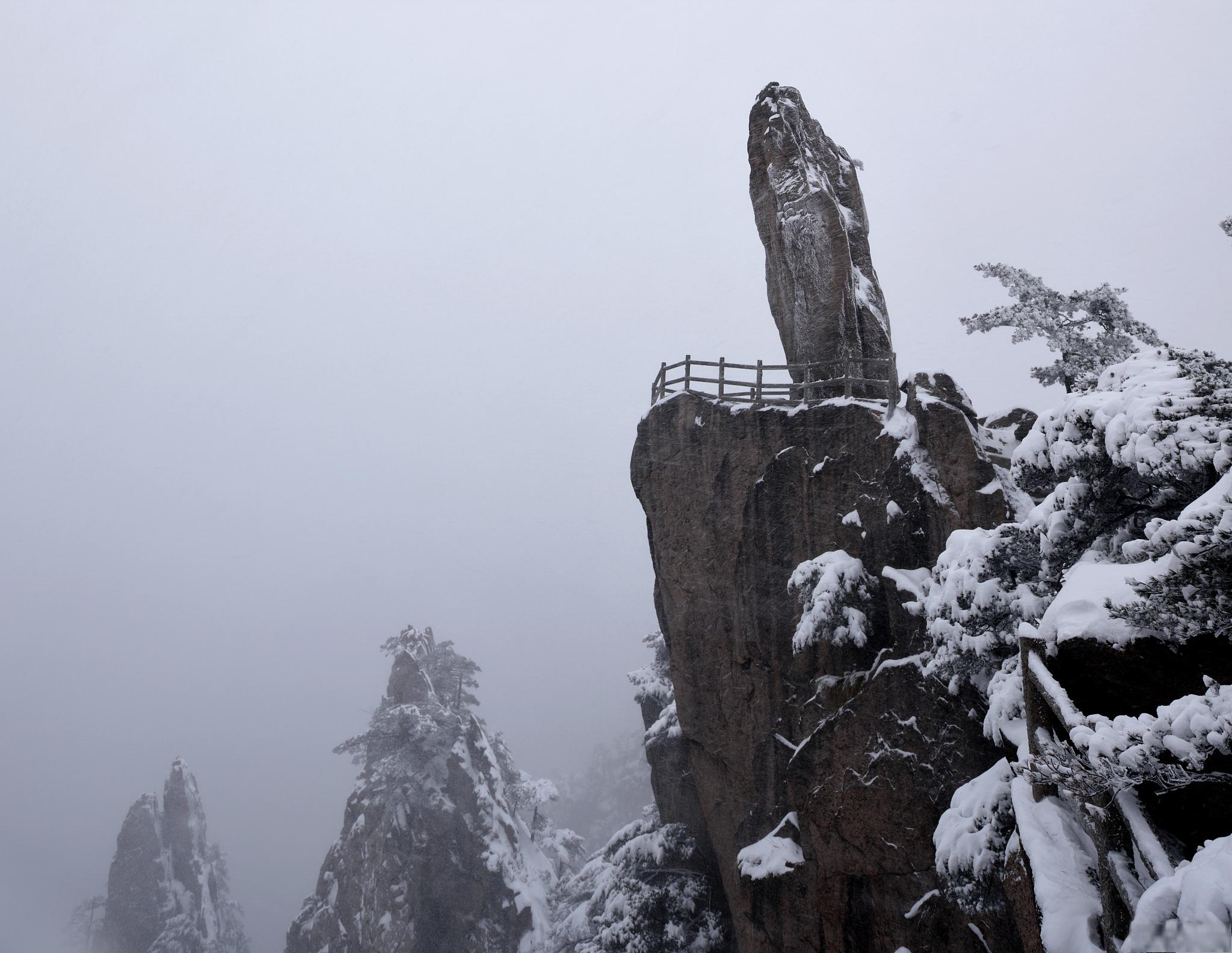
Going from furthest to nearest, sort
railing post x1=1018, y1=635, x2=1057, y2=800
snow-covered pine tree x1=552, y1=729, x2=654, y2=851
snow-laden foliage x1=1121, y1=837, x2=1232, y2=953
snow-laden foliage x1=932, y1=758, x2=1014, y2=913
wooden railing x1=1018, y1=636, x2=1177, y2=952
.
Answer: snow-covered pine tree x1=552, y1=729, x2=654, y2=851 → snow-laden foliage x1=932, y1=758, x2=1014, y2=913 → railing post x1=1018, y1=635, x2=1057, y2=800 → wooden railing x1=1018, y1=636, x2=1177, y2=952 → snow-laden foliage x1=1121, y1=837, x2=1232, y2=953

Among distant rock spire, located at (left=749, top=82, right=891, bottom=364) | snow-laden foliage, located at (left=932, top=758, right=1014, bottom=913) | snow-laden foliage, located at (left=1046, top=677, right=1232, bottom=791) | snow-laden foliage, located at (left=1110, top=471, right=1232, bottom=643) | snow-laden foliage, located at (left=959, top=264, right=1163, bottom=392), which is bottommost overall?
snow-laden foliage, located at (left=932, top=758, right=1014, bottom=913)

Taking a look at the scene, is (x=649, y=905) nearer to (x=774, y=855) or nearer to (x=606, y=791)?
(x=774, y=855)

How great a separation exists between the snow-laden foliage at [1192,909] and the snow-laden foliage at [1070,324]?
13.7 m

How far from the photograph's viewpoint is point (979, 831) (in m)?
8.27

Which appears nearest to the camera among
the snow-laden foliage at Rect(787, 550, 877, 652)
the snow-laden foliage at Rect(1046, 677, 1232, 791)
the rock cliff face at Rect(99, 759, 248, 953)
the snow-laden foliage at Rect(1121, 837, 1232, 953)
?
the snow-laden foliage at Rect(1121, 837, 1232, 953)

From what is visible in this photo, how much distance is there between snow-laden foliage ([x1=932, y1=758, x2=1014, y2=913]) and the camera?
815 cm

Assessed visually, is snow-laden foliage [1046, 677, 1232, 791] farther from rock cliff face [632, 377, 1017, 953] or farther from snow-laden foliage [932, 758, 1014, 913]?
rock cliff face [632, 377, 1017, 953]

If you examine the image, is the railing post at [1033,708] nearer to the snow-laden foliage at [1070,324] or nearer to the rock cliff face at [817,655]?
the rock cliff face at [817,655]

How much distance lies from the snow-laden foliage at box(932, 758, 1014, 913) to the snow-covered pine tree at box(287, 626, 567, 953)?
28.5m

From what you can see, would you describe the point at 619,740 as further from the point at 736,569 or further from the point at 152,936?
the point at 736,569

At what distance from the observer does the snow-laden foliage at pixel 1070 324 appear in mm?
15422

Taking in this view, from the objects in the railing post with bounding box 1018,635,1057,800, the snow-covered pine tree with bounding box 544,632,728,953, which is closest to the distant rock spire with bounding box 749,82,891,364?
the snow-covered pine tree with bounding box 544,632,728,953

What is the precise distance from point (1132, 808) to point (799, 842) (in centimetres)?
1146

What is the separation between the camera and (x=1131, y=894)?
505cm
